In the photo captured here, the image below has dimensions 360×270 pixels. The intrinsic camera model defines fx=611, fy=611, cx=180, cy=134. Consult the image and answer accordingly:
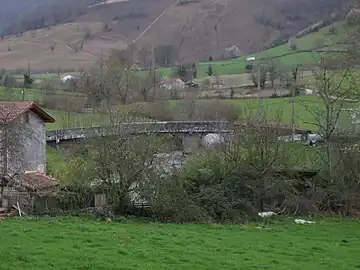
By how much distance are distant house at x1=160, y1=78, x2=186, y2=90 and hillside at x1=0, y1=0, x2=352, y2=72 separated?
23117 millimetres

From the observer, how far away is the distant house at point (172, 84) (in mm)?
94975

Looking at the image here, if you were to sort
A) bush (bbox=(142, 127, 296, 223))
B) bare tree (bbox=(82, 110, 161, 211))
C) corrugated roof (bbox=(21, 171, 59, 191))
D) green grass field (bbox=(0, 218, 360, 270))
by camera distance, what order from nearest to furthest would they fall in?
green grass field (bbox=(0, 218, 360, 270)), bush (bbox=(142, 127, 296, 223)), bare tree (bbox=(82, 110, 161, 211)), corrugated roof (bbox=(21, 171, 59, 191))

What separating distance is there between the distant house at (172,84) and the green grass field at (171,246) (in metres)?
72.8

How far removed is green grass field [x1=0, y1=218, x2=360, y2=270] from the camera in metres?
13.5

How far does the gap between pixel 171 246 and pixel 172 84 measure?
8531 cm

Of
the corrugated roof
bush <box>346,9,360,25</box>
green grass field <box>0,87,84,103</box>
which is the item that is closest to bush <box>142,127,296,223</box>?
the corrugated roof

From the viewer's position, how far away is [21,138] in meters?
29.5

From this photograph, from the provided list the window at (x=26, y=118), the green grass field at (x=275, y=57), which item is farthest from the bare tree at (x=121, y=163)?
the green grass field at (x=275, y=57)

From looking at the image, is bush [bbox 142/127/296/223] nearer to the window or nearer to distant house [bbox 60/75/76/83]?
the window

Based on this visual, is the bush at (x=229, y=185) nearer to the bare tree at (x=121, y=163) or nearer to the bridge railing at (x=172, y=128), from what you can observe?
the bare tree at (x=121, y=163)

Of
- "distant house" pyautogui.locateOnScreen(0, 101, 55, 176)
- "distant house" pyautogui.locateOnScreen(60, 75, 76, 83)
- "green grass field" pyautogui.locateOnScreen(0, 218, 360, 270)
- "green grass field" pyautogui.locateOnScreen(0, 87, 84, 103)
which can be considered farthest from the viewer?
"distant house" pyautogui.locateOnScreen(60, 75, 76, 83)

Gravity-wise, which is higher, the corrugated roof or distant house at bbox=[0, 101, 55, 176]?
distant house at bbox=[0, 101, 55, 176]

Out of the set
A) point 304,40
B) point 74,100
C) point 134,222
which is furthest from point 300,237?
point 304,40

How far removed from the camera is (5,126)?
28391 millimetres
